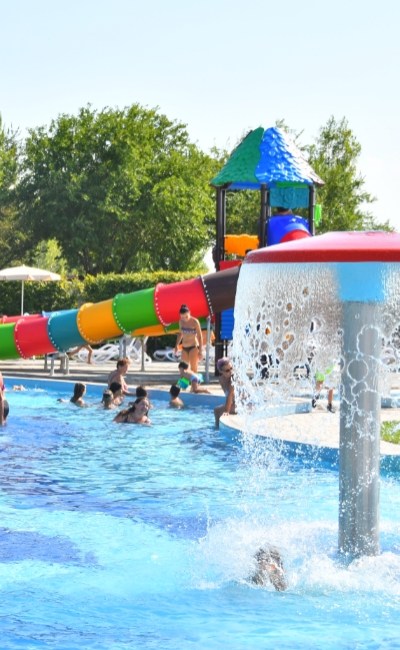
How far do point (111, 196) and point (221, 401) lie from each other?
2975 cm

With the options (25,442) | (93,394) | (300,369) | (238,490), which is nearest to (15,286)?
(93,394)

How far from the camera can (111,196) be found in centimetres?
4453

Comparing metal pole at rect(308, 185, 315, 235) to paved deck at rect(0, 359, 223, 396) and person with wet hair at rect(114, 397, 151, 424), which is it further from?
person with wet hair at rect(114, 397, 151, 424)

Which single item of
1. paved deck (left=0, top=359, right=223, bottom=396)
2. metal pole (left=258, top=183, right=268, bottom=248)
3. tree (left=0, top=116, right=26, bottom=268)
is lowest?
paved deck (left=0, top=359, right=223, bottom=396)

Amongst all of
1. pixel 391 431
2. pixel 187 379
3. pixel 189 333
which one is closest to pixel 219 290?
pixel 189 333

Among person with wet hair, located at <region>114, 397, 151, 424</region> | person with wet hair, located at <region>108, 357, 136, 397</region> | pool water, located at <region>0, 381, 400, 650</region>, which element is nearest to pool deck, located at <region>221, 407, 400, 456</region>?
pool water, located at <region>0, 381, 400, 650</region>

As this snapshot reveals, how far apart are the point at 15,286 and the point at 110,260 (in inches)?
703

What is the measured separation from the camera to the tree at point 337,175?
39.5 m

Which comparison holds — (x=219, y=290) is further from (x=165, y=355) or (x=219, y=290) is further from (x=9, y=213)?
(x=9, y=213)

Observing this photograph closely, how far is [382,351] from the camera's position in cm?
616

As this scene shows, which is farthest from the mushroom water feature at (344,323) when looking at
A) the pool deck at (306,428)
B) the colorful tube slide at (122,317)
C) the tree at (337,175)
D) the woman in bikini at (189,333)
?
the tree at (337,175)

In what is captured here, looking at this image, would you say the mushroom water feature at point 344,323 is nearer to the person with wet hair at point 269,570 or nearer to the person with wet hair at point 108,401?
the person with wet hair at point 269,570

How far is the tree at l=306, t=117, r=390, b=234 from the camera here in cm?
3947

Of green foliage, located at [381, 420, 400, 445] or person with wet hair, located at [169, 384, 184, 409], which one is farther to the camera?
person with wet hair, located at [169, 384, 184, 409]
